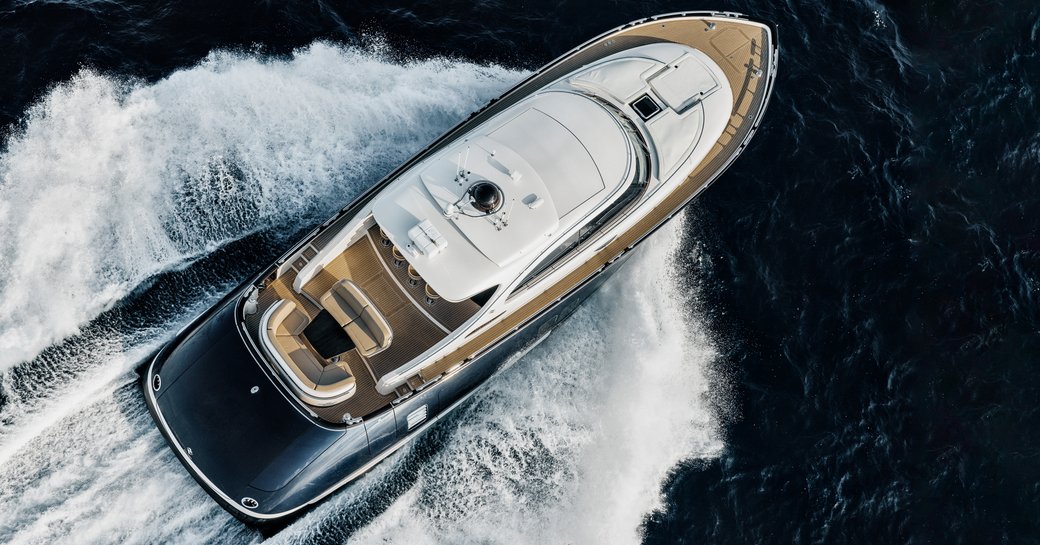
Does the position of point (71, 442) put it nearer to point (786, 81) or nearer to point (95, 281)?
point (95, 281)

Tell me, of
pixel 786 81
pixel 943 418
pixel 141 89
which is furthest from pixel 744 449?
pixel 141 89

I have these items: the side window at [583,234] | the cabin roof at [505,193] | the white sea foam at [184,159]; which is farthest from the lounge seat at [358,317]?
the white sea foam at [184,159]

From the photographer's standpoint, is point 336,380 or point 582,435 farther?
point 582,435

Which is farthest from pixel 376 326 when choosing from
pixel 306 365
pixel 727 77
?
pixel 727 77

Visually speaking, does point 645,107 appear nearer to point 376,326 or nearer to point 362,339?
point 376,326

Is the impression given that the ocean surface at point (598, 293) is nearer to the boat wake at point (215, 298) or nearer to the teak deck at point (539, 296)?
the boat wake at point (215, 298)

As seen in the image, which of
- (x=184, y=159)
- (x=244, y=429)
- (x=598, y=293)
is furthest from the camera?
(x=598, y=293)
